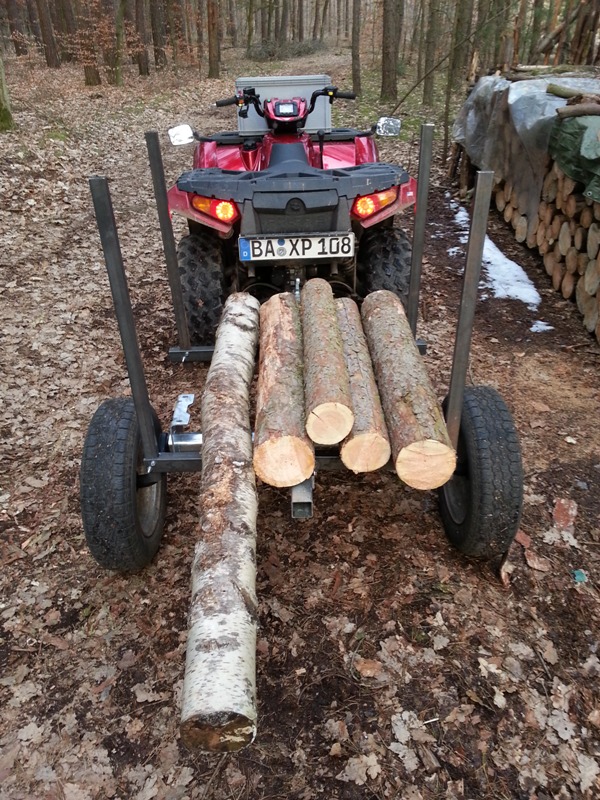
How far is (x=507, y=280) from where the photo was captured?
5953 millimetres

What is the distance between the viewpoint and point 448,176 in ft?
30.6

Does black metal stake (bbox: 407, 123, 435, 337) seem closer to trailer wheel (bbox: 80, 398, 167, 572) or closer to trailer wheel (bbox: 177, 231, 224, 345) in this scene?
trailer wheel (bbox: 177, 231, 224, 345)

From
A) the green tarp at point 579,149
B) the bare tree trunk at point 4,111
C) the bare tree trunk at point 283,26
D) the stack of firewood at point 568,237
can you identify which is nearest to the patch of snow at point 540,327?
the stack of firewood at point 568,237

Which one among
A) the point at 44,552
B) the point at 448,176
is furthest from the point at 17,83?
the point at 44,552

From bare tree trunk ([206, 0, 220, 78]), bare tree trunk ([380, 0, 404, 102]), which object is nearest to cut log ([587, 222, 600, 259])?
bare tree trunk ([380, 0, 404, 102])

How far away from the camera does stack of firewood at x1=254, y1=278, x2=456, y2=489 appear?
2021mm

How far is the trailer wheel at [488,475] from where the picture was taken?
2.45 m

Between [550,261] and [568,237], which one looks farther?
[550,261]

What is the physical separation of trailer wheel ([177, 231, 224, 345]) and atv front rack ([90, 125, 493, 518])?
747 millimetres

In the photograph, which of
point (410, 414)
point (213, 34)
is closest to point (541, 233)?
point (410, 414)

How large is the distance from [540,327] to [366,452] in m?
3.68

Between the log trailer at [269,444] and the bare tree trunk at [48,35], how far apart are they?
63.4 feet

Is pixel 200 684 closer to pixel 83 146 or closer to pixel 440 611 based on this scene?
pixel 440 611

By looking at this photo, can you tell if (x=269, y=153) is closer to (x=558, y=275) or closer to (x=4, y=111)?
(x=558, y=275)
